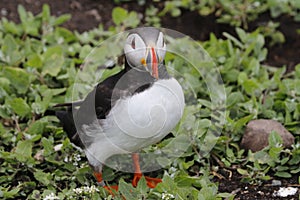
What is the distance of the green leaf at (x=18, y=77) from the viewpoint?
461 centimetres

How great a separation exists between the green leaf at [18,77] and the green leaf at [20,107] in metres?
0.29

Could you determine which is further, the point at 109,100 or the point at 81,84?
the point at 81,84

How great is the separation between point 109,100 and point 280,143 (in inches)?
45.9

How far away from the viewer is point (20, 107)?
4289mm

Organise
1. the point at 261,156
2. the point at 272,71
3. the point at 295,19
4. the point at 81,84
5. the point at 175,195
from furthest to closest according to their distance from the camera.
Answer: the point at 295,19 → the point at 272,71 → the point at 81,84 → the point at 261,156 → the point at 175,195

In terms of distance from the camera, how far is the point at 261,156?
12.8 feet

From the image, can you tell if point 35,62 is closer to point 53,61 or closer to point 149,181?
point 53,61

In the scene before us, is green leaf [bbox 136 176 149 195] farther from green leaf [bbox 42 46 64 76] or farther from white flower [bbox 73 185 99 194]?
green leaf [bbox 42 46 64 76]

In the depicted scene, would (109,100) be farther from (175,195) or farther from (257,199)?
(257,199)

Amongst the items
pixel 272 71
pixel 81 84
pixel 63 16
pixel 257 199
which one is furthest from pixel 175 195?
pixel 63 16

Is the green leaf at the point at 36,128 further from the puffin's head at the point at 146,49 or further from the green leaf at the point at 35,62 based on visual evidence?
the puffin's head at the point at 146,49

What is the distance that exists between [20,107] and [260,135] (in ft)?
5.35

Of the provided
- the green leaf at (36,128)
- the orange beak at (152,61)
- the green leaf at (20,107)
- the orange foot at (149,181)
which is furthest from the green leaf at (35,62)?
the orange beak at (152,61)

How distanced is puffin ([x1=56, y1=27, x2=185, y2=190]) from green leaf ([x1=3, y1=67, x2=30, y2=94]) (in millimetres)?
1095
